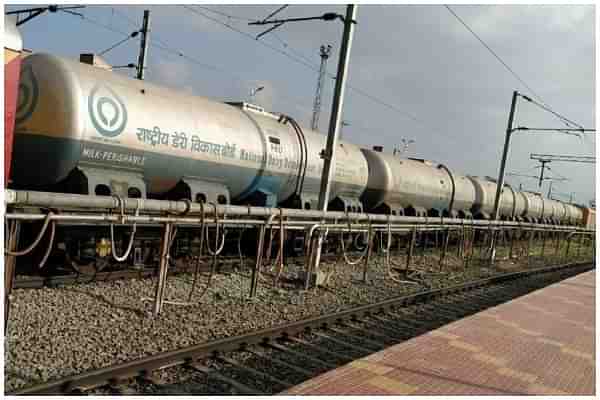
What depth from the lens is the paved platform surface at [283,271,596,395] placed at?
16.4 ft

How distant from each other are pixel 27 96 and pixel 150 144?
6.64 feet

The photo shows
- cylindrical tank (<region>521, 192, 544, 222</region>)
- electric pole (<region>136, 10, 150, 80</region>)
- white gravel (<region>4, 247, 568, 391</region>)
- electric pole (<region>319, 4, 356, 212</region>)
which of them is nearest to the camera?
white gravel (<region>4, 247, 568, 391</region>)

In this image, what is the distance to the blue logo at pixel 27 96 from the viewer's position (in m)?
8.45

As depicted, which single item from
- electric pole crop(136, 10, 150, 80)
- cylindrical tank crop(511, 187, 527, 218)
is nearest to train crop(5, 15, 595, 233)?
electric pole crop(136, 10, 150, 80)

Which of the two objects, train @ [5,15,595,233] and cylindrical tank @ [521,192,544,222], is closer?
train @ [5,15,595,233]

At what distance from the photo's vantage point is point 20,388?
15.6 ft

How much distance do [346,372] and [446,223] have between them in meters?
11.1

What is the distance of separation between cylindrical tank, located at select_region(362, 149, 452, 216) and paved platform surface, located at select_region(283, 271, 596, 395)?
9.40 meters

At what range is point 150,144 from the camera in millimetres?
9516

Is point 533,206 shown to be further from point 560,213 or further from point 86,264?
point 86,264

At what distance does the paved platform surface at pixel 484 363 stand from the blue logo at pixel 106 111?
5.70m

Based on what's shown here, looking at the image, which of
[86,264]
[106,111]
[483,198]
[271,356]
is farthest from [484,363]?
[483,198]

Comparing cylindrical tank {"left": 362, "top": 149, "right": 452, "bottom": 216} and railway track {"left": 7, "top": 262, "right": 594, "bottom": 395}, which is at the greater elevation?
cylindrical tank {"left": 362, "top": 149, "right": 452, "bottom": 216}

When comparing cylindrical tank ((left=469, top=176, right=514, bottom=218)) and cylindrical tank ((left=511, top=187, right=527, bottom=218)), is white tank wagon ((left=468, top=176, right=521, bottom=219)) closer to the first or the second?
cylindrical tank ((left=469, top=176, right=514, bottom=218))
